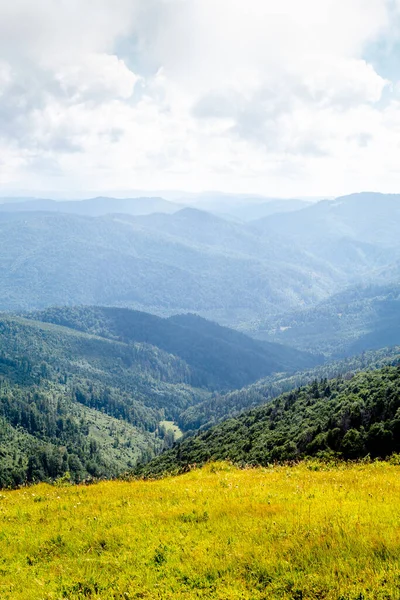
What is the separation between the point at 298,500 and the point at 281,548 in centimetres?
463

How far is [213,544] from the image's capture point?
14.4 meters

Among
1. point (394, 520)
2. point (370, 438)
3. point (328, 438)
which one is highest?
point (394, 520)

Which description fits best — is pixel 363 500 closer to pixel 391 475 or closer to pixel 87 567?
pixel 391 475

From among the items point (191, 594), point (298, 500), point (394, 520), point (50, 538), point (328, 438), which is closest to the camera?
point (191, 594)

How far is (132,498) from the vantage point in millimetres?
20828

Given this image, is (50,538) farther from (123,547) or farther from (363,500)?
(363,500)

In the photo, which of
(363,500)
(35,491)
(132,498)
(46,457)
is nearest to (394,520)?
(363,500)

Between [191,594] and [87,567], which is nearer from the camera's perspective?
[191,594]

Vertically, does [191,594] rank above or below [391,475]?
above

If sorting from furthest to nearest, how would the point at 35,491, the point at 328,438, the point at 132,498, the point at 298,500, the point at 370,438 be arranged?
the point at 328,438 → the point at 370,438 → the point at 35,491 → the point at 132,498 → the point at 298,500

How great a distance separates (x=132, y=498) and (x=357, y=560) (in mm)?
12039

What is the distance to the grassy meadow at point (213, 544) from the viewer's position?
11.9 meters

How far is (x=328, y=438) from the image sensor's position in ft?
132

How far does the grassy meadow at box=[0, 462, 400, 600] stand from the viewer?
38.9 ft
